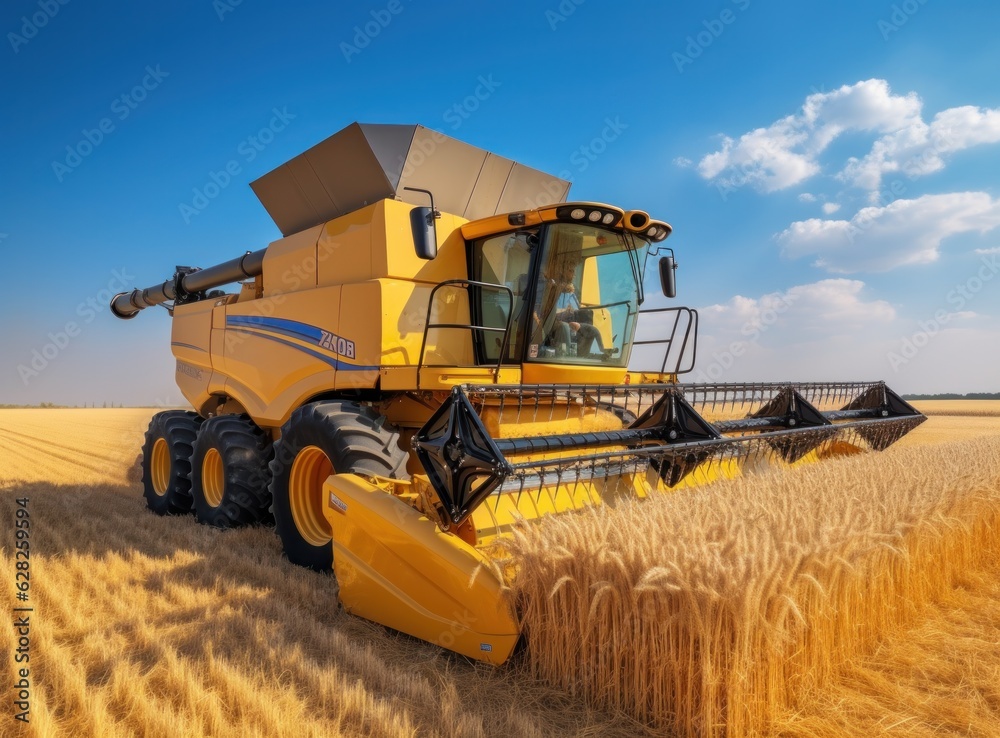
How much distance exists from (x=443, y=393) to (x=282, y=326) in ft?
6.07

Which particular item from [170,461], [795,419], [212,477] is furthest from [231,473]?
[795,419]

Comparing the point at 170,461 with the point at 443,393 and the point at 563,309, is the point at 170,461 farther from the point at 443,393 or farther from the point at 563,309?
the point at 563,309

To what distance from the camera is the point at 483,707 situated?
208 cm

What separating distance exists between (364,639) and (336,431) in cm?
123

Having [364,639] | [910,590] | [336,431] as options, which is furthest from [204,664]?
[910,590]

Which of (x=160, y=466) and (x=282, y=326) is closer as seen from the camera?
(x=282, y=326)

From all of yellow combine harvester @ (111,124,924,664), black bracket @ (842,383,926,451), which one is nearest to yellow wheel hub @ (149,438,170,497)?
yellow combine harvester @ (111,124,924,664)

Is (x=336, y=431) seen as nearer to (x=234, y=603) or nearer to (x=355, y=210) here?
(x=234, y=603)

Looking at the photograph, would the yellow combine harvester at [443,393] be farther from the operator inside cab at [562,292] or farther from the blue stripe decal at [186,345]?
the blue stripe decal at [186,345]

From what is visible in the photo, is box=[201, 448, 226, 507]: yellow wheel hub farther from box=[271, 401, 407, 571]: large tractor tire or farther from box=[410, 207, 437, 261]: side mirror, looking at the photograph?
box=[410, 207, 437, 261]: side mirror

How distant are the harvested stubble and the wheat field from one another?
0.02m

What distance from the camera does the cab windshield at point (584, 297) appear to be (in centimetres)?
417

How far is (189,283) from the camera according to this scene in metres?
7.46

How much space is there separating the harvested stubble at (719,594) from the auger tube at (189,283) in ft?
15.2
